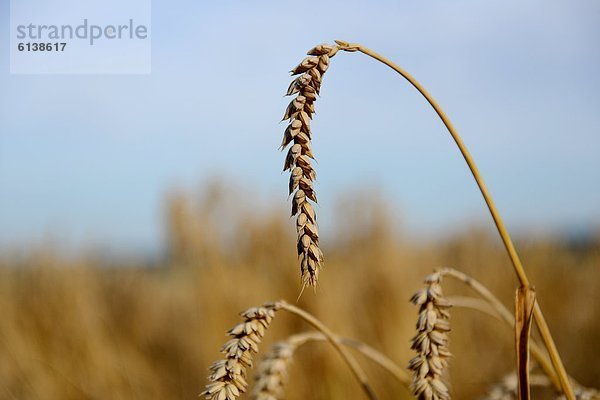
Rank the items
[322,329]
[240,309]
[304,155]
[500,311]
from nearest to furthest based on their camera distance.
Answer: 1. [304,155]
2. [322,329]
3. [500,311]
4. [240,309]

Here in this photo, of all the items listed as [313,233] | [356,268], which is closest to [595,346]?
[356,268]

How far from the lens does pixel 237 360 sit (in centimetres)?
42

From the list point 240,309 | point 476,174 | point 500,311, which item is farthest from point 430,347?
point 240,309

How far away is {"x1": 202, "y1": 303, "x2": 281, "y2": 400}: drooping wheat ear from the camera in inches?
16.5

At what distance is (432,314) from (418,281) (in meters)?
2.04

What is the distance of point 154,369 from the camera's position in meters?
2.59

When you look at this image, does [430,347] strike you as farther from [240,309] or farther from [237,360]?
[240,309]

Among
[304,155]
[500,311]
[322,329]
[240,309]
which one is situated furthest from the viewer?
[240,309]

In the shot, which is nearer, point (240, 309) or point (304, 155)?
point (304, 155)

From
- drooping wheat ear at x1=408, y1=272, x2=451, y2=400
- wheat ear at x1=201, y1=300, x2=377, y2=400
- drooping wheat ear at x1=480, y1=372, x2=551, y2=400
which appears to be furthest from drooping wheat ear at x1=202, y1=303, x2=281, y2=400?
drooping wheat ear at x1=480, y1=372, x2=551, y2=400

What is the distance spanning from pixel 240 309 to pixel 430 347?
1646mm

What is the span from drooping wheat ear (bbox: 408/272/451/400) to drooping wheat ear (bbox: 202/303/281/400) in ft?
0.33

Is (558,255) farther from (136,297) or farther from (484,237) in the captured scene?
(136,297)

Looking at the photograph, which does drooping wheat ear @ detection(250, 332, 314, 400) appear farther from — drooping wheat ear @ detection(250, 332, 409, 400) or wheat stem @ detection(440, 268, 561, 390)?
wheat stem @ detection(440, 268, 561, 390)
